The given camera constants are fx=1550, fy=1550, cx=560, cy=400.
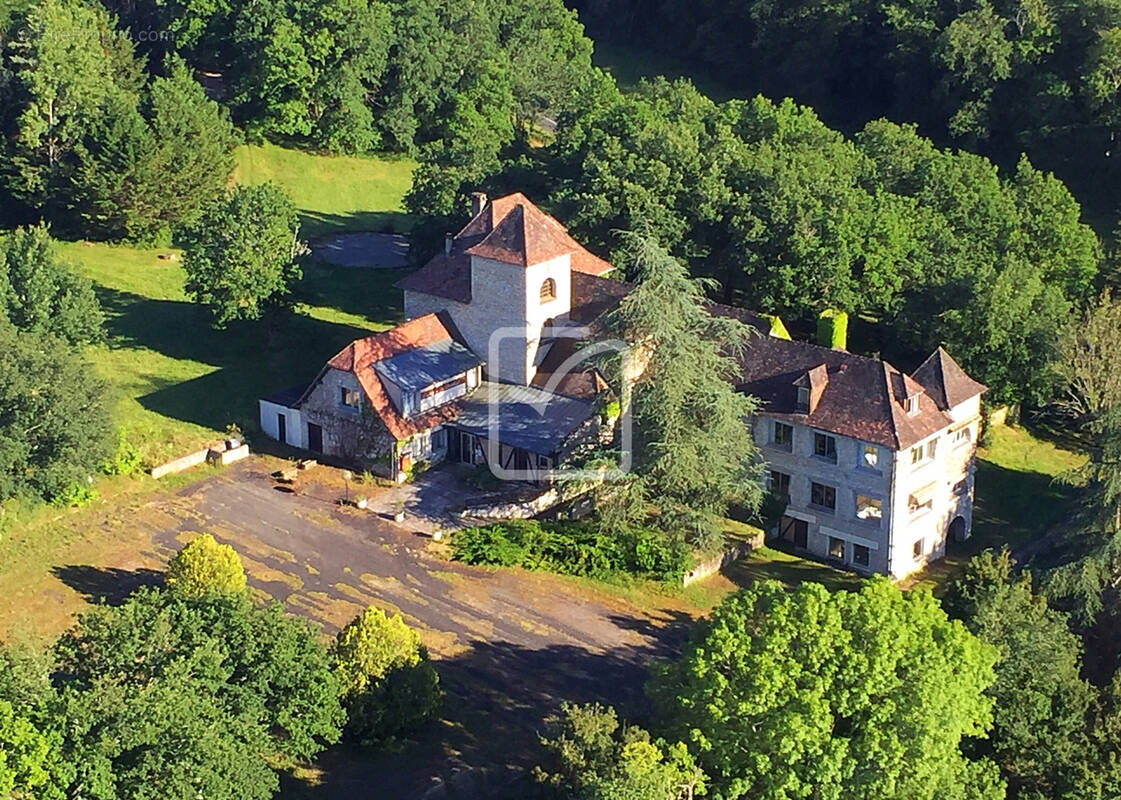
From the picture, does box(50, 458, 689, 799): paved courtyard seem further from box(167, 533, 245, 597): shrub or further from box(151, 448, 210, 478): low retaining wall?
box(167, 533, 245, 597): shrub

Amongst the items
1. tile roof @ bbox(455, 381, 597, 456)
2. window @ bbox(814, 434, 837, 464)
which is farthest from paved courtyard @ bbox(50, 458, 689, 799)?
window @ bbox(814, 434, 837, 464)

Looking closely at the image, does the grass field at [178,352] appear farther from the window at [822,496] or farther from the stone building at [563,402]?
the window at [822,496]

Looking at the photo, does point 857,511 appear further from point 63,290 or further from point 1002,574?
point 63,290

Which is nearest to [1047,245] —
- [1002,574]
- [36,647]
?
[1002,574]

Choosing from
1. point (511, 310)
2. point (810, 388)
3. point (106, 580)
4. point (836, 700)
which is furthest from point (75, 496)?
point (836, 700)

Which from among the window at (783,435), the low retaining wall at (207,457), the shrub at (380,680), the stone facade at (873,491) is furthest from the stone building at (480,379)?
the shrub at (380,680)

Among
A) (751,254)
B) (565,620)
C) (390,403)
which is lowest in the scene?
(565,620)
